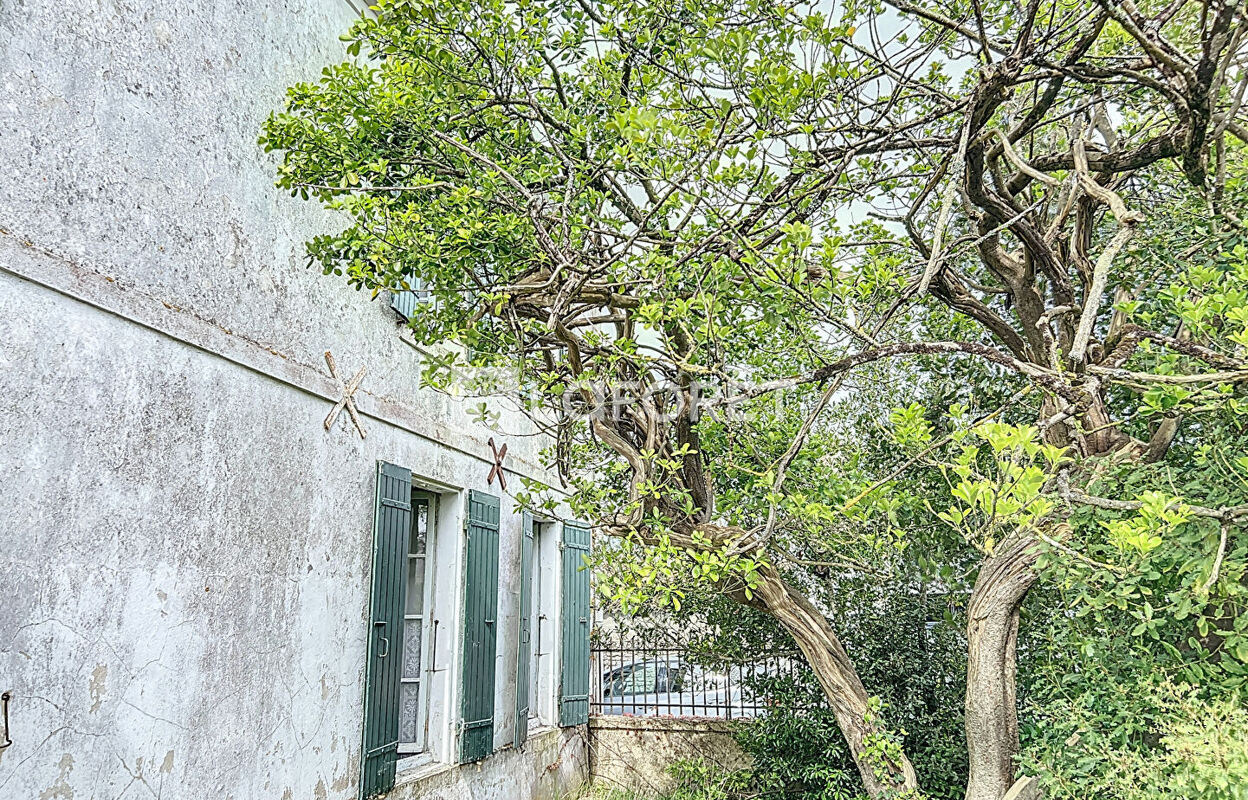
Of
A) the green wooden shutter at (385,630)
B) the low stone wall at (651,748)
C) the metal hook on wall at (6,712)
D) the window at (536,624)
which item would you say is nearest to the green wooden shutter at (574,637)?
the window at (536,624)

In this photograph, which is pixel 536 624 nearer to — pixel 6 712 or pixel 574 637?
pixel 574 637

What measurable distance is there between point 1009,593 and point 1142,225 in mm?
1776

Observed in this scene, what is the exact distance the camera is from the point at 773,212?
3457 millimetres

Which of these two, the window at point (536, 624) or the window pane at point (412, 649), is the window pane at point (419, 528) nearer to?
the window pane at point (412, 649)

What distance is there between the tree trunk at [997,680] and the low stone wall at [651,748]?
140 inches

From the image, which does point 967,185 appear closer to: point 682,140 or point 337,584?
point 682,140

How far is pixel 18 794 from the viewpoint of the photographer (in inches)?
97.3

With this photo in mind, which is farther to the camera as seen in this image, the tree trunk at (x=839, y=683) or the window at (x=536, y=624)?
the window at (x=536, y=624)

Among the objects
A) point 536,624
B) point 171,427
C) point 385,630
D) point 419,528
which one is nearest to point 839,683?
point 385,630

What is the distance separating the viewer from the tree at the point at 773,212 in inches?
112

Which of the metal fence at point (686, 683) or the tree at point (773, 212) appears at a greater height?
the tree at point (773, 212)

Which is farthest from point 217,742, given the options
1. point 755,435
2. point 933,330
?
point 933,330

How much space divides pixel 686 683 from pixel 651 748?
66cm

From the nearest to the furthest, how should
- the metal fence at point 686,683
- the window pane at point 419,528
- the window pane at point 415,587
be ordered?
the window pane at point 415,587
the window pane at point 419,528
the metal fence at point 686,683
